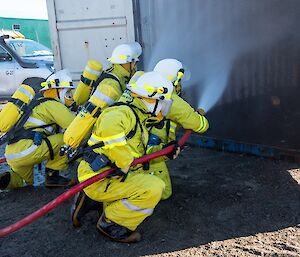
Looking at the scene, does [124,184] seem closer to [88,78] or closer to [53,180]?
[53,180]

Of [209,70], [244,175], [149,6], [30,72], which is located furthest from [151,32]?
[30,72]

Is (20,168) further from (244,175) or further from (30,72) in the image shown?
(30,72)

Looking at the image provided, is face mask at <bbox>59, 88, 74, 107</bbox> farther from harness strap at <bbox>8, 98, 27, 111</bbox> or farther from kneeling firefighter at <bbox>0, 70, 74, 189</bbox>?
harness strap at <bbox>8, 98, 27, 111</bbox>

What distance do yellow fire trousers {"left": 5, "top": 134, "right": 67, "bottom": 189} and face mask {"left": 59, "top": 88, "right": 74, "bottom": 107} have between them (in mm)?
427

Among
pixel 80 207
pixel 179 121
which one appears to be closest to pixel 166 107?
pixel 179 121

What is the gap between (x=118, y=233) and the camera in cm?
338

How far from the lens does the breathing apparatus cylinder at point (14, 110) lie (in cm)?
427

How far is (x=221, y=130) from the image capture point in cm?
550

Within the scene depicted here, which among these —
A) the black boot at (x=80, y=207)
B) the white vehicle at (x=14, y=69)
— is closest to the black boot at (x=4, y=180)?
the black boot at (x=80, y=207)

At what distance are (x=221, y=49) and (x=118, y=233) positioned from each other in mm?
2840

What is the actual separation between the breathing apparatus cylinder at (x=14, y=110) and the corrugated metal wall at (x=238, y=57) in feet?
7.66

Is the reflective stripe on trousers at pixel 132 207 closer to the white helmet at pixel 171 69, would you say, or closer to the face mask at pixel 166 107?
the face mask at pixel 166 107

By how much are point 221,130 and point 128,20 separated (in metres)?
2.17

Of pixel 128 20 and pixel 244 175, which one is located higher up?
pixel 128 20
